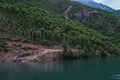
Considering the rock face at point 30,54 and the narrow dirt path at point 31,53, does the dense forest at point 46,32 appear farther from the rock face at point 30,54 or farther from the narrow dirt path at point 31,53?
the rock face at point 30,54

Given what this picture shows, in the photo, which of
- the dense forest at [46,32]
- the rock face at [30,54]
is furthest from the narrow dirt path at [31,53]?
the dense forest at [46,32]

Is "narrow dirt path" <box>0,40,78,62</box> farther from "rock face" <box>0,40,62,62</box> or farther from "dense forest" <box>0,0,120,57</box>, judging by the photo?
"dense forest" <box>0,0,120,57</box>

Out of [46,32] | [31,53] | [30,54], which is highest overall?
[46,32]

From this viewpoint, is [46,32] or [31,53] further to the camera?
[46,32]

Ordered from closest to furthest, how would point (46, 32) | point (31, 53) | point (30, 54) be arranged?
point (30, 54) < point (31, 53) < point (46, 32)

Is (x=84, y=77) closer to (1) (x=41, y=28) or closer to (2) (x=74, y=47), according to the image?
(2) (x=74, y=47)

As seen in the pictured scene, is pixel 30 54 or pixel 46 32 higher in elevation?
pixel 46 32

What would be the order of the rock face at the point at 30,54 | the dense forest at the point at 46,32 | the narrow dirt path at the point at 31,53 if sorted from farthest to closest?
the dense forest at the point at 46,32 < the narrow dirt path at the point at 31,53 < the rock face at the point at 30,54

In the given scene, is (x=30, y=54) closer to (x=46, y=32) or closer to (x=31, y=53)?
(x=31, y=53)

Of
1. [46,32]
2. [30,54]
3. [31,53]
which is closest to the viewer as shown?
[30,54]

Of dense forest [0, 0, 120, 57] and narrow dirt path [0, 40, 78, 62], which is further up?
dense forest [0, 0, 120, 57]

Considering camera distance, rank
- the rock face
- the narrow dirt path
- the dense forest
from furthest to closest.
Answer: the dense forest < the narrow dirt path < the rock face

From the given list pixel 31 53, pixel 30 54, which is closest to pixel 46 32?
pixel 31 53

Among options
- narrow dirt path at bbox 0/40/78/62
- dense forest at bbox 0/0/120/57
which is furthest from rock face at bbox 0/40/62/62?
dense forest at bbox 0/0/120/57
